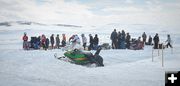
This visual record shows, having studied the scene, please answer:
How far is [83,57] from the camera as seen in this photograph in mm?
5410

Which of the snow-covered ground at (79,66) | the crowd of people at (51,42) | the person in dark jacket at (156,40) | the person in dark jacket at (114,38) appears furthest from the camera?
the person in dark jacket at (156,40)

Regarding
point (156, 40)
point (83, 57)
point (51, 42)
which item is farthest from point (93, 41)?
point (156, 40)

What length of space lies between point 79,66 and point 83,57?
144 millimetres

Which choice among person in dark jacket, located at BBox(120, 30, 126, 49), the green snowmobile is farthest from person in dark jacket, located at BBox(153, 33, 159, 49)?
the green snowmobile

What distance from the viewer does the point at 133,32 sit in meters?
5.53

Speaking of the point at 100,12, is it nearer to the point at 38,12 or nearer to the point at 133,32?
the point at 133,32

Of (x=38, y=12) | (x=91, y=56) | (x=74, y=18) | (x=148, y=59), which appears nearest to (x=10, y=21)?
(x=38, y=12)

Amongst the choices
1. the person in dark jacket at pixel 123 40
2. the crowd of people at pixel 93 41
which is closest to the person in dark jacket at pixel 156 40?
the crowd of people at pixel 93 41

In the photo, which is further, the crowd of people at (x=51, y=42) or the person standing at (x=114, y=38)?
the person standing at (x=114, y=38)

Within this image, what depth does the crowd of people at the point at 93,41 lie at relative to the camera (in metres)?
Answer: 5.34

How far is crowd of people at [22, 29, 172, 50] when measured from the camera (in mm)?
5340

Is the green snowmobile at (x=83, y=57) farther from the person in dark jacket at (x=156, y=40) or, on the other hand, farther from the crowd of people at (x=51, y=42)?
the person in dark jacket at (x=156, y=40)

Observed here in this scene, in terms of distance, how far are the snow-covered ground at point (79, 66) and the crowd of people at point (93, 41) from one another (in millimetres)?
63

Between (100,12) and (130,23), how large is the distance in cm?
50
